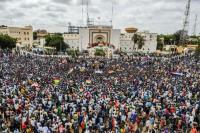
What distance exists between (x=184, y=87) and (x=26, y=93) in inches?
441

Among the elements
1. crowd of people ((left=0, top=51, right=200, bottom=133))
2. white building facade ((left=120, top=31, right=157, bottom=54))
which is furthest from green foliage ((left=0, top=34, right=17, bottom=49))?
crowd of people ((left=0, top=51, right=200, bottom=133))

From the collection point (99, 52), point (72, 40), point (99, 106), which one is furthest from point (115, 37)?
point (99, 106)

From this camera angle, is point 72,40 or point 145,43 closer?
point 145,43

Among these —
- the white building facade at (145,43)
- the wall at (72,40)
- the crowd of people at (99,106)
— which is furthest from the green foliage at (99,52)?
the crowd of people at (99,106)

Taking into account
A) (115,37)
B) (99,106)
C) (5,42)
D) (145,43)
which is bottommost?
(99,106)

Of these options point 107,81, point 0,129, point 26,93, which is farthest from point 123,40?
point 0,129

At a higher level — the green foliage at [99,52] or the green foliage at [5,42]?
the green foliage at [5,42]

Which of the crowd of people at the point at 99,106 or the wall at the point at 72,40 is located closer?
the crowd of people at the point at 99,106

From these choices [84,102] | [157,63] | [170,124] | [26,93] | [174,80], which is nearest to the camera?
[170,124]

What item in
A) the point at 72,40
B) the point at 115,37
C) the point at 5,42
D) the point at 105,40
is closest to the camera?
the point at 5,42

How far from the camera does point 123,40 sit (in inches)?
3939

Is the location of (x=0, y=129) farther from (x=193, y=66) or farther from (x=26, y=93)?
(x=193, y=66)

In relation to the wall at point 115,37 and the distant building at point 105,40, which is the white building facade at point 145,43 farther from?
the wall at point 115,37

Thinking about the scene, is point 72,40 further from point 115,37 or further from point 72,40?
point 115,37
